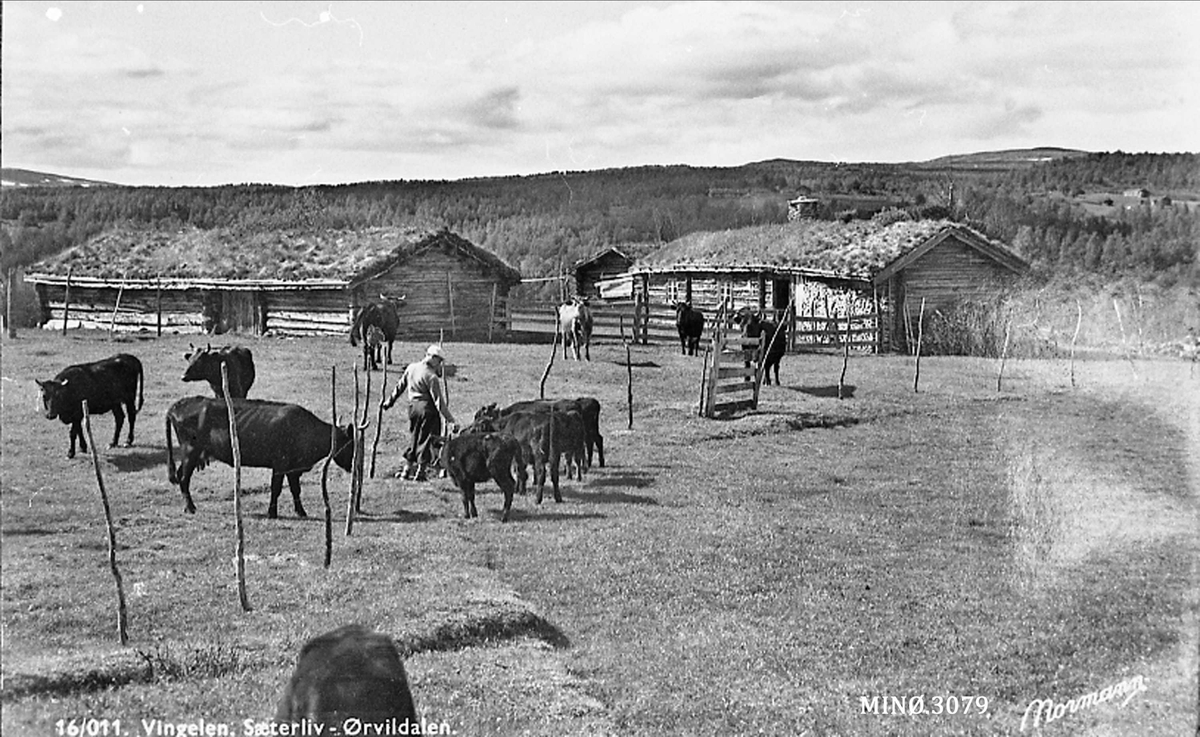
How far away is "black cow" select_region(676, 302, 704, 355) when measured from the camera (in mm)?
9109

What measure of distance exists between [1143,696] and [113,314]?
612 cm

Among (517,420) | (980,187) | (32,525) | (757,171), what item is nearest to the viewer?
(32,525)

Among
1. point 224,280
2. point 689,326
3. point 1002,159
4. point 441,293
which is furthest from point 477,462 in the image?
point 1002,159

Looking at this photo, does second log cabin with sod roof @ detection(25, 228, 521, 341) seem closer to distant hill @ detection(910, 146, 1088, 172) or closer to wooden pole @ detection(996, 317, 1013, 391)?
distant hill @ detection(910, 146, 1088, 172)

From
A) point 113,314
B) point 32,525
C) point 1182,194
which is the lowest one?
point 32,525

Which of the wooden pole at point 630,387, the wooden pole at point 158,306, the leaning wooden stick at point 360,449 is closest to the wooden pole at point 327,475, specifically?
the leaning wooden stick at point 360,449

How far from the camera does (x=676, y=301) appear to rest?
11.1 metres

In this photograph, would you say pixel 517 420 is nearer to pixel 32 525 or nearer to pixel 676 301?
pixel 32 525

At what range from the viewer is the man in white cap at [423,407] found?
6.62 metres

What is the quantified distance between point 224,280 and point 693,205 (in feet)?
11.3

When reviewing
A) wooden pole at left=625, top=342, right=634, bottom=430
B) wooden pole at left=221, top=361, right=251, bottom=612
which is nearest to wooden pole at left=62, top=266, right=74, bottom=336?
wooden pole at left=221, top=361, right=251, bottom=612

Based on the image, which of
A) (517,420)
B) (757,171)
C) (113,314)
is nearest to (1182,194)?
(757,171)

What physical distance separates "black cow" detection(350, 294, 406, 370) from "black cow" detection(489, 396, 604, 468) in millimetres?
843

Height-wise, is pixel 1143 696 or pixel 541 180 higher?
pixel 541 180
